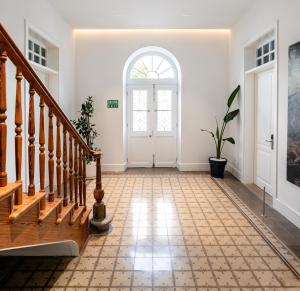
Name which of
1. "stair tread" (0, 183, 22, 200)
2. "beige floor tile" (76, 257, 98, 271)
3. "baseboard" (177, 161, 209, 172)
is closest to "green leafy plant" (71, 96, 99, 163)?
"baseboard" (177, 161, 209, 172)

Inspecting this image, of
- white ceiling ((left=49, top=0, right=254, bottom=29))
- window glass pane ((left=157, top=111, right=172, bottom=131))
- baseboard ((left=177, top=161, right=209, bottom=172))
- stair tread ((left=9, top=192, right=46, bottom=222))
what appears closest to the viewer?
stair tread ((left=9, top=192, right=46, bottom=222))

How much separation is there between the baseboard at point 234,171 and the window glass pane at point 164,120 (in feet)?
5.66

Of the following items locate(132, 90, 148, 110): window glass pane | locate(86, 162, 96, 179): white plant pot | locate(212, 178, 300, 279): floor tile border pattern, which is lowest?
locate(212, 178, 300, 279): floor tile border pattern

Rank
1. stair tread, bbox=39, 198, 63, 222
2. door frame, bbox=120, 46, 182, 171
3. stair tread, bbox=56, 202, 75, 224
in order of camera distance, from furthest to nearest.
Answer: door frame, bbox=120, 46, 182, 171 < stair tread, bbox=56, 202, 75, 224 < stair tread, bbox=39, 198, 63, 222

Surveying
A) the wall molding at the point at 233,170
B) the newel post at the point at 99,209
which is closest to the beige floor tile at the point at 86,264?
the newel post at the point at 99,209

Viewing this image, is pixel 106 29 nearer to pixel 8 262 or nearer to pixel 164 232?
pixel 164 232

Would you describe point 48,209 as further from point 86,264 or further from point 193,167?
point 193,167

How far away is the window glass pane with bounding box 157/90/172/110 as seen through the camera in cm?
753

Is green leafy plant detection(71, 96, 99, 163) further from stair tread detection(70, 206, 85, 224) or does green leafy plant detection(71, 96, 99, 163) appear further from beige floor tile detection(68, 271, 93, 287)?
beige floor tile detection(68, 271, 93, 287)

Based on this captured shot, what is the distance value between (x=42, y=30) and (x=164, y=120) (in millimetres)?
3642

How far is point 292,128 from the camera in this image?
3791 mm

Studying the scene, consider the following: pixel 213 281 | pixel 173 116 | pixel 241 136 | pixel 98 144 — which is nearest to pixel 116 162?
pixel 98 144

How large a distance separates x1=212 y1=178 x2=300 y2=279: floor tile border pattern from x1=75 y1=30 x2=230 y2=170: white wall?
7.84 feet

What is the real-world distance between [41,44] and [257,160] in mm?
4527
